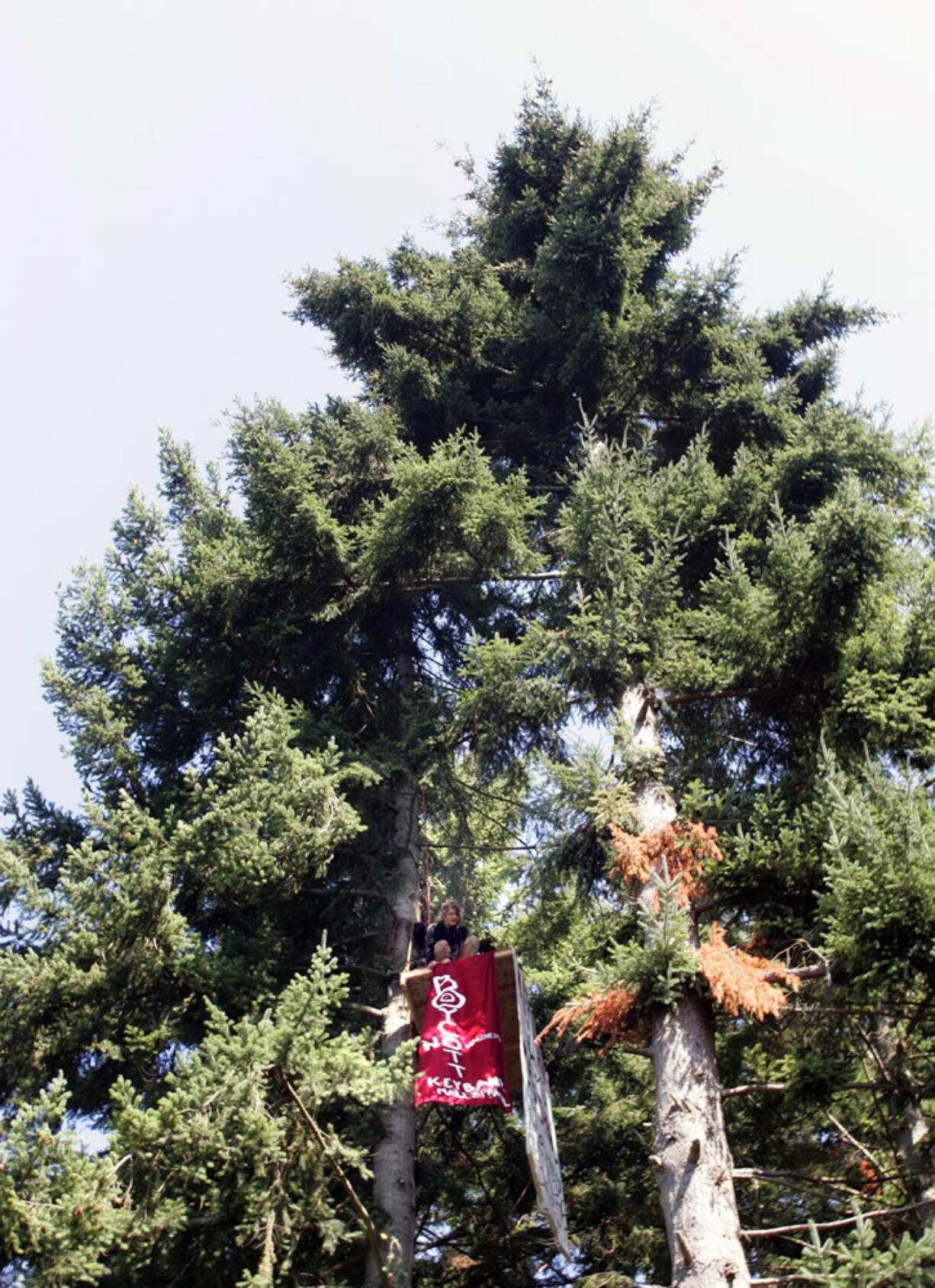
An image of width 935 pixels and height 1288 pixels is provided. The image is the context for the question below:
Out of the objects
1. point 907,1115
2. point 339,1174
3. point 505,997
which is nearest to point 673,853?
point 505,997

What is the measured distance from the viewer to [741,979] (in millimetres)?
7531

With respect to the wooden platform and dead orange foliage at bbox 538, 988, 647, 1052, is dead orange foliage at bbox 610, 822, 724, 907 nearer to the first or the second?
dead orange foliage at bbox 538, 988, 647, 1052

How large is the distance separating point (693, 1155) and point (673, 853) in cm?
236

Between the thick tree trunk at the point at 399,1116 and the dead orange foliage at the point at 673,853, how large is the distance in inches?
138

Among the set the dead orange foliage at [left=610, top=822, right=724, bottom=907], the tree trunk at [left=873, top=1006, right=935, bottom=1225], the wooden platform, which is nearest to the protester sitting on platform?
the wooden platform

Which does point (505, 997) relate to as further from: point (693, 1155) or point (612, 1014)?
point (693, 1155)

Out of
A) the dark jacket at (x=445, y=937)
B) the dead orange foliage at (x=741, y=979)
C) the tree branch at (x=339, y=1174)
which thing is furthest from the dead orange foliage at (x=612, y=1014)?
the dark jacket at (x=445, y=937)

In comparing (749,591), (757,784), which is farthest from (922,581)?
(757,784)

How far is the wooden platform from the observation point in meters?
9.17

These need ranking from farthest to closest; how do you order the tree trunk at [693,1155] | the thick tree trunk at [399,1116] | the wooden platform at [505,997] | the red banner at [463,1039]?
1. the wooden platform at [505,997]
2. the thick tree trunk at [399,1116]
3. the red banner at [463,1039]
4. the tree trunk at [693,1155]

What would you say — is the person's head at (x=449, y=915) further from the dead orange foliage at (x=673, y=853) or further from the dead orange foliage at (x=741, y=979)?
the dead orange foliage at (x=741, y=979)

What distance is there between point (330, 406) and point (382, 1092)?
9994 mm

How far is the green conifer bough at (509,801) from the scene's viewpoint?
7512 mm

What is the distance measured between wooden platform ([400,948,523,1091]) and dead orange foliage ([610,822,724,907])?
1.38 m
